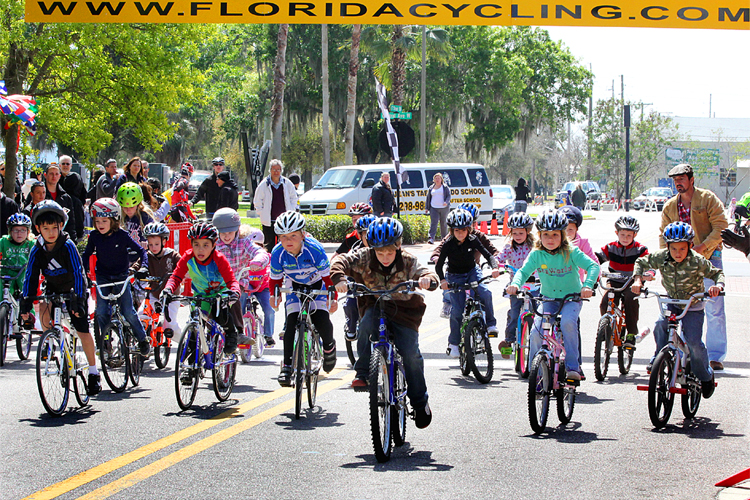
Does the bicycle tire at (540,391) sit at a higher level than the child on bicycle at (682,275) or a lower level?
lower

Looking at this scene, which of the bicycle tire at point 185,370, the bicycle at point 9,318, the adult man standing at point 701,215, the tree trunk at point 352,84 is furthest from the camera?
the tree trunk at point 352,84

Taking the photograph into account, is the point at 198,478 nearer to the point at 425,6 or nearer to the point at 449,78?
the point at 425,6

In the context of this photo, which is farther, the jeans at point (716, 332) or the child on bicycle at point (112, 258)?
the jeans at point (716, 332)

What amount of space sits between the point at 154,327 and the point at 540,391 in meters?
4.48

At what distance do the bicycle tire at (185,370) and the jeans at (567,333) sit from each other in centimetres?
266

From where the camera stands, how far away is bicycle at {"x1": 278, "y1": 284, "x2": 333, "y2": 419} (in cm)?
736

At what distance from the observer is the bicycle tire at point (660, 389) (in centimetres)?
699

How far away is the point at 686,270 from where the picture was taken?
7871 mm

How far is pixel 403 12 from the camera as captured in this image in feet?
22.8

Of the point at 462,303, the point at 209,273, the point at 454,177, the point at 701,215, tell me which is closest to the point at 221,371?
the point at 209,273

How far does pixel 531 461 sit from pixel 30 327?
422cm

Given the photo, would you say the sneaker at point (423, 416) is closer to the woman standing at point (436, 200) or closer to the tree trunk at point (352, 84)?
the woman standing at point (436, 200)

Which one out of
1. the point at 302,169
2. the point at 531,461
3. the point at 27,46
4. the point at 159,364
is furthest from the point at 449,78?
the point at 531,461

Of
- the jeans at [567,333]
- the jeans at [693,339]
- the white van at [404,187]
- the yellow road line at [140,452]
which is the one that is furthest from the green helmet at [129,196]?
the white van at [404,187]
